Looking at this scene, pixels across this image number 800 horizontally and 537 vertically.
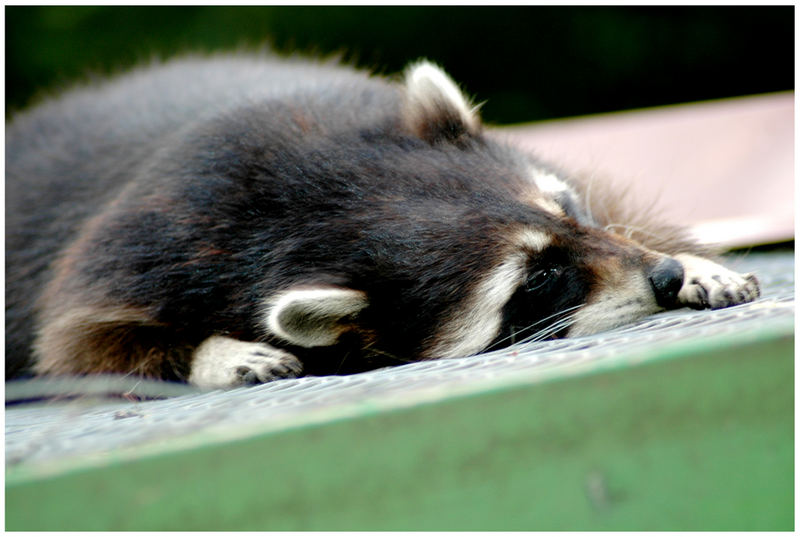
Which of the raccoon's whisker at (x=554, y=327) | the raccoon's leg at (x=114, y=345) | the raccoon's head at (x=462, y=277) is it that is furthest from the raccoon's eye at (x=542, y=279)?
the raccoon's leg at (x=114, y=345)

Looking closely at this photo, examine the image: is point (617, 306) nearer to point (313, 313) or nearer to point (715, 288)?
point (715, 288)

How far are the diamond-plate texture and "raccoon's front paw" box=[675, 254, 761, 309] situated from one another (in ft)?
0.23

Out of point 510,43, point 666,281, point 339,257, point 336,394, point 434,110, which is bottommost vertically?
point 336,394

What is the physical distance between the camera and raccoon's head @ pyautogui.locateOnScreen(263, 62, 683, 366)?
2.63 meters

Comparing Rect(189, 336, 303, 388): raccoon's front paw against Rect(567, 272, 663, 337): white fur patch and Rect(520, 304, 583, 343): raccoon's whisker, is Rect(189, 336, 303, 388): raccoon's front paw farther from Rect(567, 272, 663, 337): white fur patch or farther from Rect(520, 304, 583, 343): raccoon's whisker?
Rect(567, 272, 663, 337): white fur patch

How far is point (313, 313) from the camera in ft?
8.57

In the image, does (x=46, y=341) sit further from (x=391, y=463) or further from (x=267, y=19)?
(x=267, y=19)

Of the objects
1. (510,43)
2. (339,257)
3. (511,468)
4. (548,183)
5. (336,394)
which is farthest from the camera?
(510,43)

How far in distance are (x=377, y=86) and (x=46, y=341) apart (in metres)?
1.58

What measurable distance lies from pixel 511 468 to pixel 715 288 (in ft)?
4.30

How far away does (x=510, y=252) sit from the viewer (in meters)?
2.63

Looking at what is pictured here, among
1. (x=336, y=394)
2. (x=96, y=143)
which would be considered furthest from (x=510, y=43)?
(x=336, y=394)

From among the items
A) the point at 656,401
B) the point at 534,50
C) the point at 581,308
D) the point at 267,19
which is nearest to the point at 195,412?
the point at 656,401

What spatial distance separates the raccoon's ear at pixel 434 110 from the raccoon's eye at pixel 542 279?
2.03 ft
